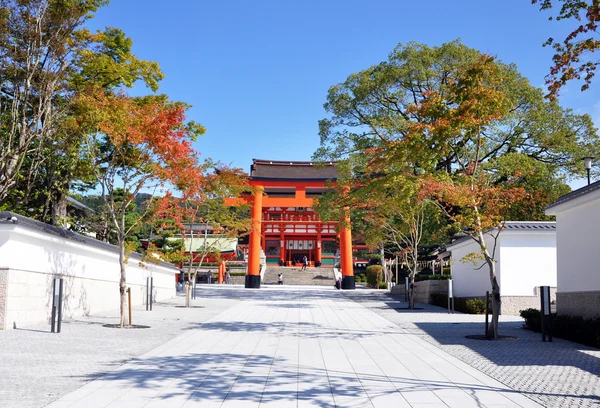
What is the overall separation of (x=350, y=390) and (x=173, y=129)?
9552mm

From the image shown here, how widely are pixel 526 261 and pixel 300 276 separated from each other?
31.6 m

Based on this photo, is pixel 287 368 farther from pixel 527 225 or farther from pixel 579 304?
pixel 527 225

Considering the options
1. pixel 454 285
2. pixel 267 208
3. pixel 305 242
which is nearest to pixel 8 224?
pixel 454 285

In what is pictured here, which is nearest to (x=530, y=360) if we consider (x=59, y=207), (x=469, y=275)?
(x=469, y=275)

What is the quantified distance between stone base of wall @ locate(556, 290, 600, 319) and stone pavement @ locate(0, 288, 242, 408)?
900cm

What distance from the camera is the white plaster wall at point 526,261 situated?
17859mm

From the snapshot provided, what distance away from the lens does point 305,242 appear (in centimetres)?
5738

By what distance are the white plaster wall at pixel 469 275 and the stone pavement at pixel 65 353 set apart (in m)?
10.7

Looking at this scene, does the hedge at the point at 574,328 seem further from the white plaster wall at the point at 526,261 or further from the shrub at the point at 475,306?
the shrub at the point at 475,306

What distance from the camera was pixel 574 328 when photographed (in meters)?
11.3

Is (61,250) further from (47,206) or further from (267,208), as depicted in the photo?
(267,208)

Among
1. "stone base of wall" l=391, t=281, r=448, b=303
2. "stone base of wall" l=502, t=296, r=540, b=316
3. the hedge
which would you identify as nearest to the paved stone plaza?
the hedge

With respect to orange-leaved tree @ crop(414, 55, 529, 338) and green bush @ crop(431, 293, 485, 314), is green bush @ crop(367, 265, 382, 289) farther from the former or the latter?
Answer: orange-leaved tree @ crop(414, 55, 529, 338)

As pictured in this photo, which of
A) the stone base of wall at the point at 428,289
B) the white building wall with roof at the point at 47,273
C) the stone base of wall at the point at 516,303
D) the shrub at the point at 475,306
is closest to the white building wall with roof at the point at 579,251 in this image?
the stone base of wall at the point at 516,303
